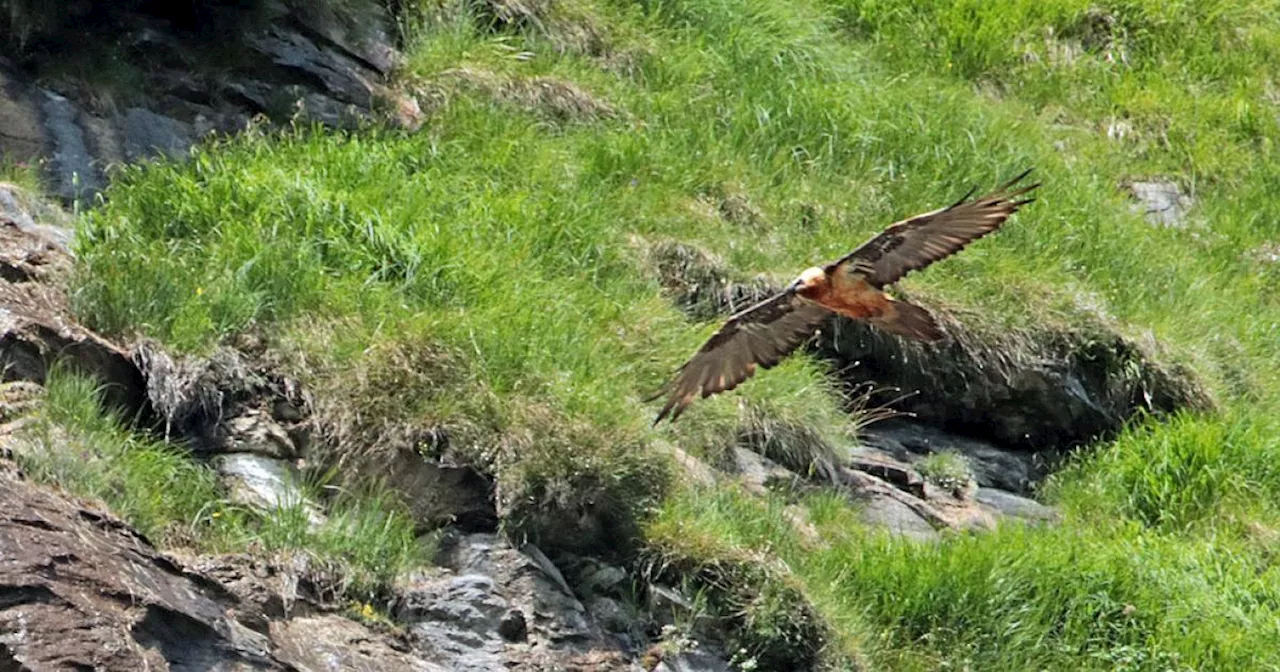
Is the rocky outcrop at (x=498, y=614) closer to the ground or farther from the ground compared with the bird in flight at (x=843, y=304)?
closer to the ground

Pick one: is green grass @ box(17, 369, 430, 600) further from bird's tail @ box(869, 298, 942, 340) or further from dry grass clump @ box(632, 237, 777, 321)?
dry grass clump @ box(632, 237, 777, 321)

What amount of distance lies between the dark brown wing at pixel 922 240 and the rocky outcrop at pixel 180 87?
2791mm

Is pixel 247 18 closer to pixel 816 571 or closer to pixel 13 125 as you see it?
pixel 13 125

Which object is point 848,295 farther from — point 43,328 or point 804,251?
point 43,328

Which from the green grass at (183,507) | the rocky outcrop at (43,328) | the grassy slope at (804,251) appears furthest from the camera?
the grassy slope at (804,251)

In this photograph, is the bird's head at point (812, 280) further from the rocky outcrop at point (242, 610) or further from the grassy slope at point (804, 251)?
the rocky outcrop at point (242, 610)

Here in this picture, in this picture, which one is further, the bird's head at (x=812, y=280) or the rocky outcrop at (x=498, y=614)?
the bird's head at (x=812, y=280)

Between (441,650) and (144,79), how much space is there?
332 centimetres

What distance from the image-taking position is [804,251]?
9430 millimetres

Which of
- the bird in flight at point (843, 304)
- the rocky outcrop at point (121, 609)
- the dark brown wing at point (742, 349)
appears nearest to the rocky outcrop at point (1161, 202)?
the bird in flight at point (843, 304)

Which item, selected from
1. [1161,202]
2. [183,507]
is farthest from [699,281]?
[1161,202]

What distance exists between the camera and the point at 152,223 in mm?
8055

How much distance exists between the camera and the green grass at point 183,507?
6.52 m

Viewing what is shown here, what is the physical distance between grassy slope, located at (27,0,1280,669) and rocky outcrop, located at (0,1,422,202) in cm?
23
